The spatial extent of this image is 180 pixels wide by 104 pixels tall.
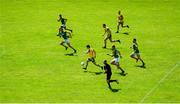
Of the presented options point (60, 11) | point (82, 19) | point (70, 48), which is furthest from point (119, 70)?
point (60, 11)

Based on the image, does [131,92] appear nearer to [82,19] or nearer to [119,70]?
[119,70]

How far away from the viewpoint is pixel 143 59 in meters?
34.0

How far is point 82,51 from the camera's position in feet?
118

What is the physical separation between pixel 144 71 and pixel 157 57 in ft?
10.5

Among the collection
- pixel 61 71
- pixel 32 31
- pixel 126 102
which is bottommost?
pixel 126 102

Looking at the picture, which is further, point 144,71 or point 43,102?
point 144,71

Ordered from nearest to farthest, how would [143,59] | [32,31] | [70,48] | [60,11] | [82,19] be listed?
[143,59] < [70,48] < [32,31] < [82,19] < [60,11]

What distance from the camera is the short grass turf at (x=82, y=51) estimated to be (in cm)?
2806

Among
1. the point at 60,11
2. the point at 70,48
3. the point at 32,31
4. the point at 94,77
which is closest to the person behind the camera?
the point at 94,77

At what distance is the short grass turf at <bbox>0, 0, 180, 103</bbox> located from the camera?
92.1 feet

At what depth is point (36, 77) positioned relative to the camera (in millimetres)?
30609

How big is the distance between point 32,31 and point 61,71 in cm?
A: 1087

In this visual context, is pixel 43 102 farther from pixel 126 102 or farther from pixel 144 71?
pixel 144 71

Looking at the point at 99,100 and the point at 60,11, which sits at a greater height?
the point at 60,11
